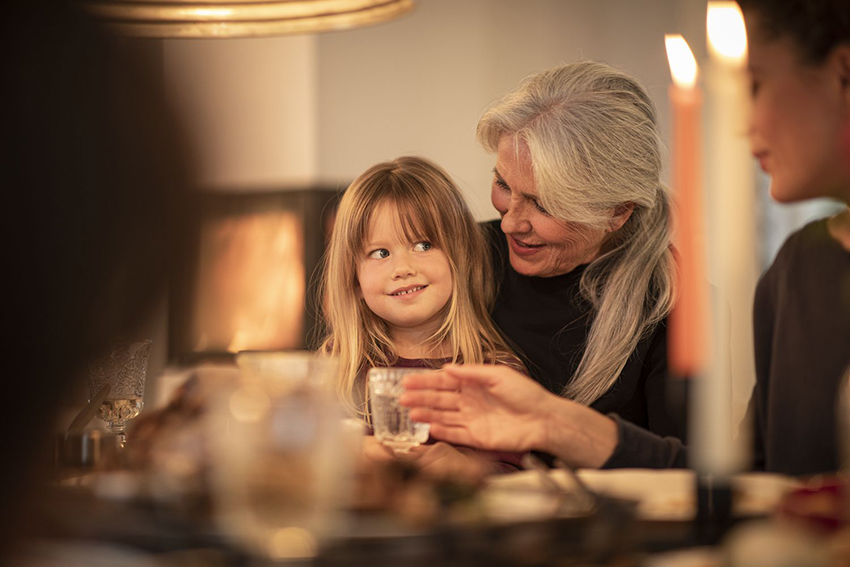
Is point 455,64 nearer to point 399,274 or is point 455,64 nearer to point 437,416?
point 399,274

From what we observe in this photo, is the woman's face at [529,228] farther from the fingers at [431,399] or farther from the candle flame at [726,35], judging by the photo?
the candle flame at [726,35]

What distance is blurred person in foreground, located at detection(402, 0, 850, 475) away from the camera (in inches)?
44.9

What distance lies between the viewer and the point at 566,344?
169cm

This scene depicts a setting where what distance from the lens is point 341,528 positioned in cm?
65

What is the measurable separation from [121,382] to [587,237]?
0.86 m

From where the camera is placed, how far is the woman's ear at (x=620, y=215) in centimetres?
170

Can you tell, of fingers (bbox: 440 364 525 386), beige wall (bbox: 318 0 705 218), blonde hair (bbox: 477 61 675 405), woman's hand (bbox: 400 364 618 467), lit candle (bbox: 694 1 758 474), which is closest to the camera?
lit candle (bbox: 694 1 758 474)

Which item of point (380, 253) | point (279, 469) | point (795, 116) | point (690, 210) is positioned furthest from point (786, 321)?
point (279, 469)

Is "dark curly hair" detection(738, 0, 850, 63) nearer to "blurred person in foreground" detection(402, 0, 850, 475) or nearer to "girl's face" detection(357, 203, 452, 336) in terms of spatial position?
"blurred person in foreground" detection(402, 0, 850, 475)

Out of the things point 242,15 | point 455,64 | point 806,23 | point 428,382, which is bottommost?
point 428,382

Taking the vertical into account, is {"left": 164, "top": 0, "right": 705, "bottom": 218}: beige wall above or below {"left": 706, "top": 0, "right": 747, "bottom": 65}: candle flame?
above

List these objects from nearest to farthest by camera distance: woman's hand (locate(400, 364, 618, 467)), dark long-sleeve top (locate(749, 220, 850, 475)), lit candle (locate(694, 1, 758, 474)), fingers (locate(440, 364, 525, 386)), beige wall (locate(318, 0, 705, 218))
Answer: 1. lit candle (locate(694, 1, 758, 474))
2. fingers (locate(440, 364, 525, 386))
3. woman's hand (locate(400, 364, 618, 467))
4. dark long-sleeve top (locate(749, 220, 850, 475))
5. beige wall (locate(318, 0, 705, 218))

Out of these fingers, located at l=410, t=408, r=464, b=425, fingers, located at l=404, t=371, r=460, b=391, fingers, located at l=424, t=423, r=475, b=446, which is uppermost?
fingers, located at l=404, t=371, r=460, b=391

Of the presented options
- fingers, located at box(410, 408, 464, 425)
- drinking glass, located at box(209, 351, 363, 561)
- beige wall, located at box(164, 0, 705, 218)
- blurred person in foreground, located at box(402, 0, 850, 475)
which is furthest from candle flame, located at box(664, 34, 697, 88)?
beige wall, located at box(164, 0, 705, 218)
